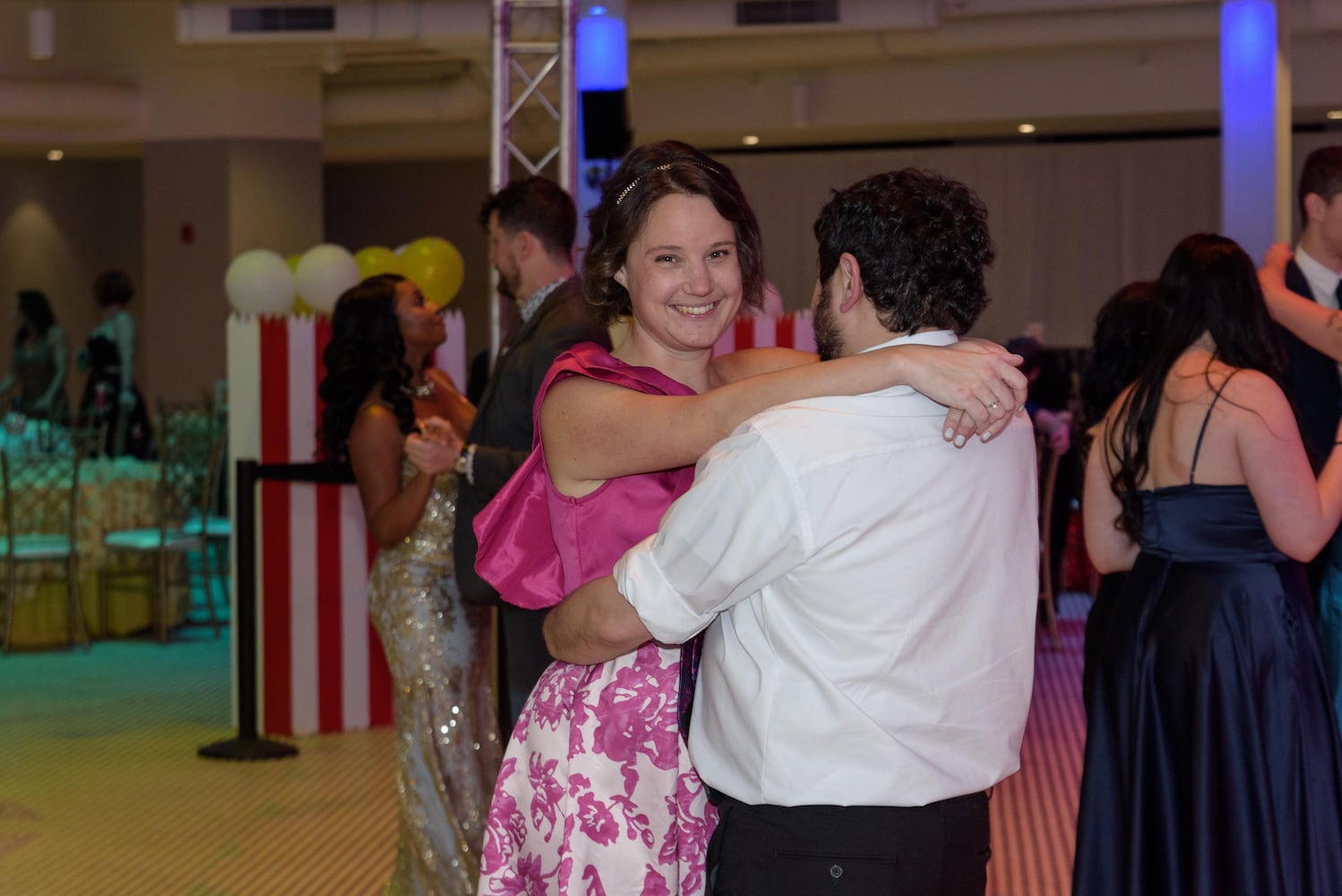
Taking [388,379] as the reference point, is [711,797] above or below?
below

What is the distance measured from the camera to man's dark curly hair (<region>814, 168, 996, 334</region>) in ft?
5.10

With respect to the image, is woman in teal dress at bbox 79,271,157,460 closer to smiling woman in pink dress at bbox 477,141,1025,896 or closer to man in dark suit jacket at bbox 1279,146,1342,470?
man in dark suit jacket at bbox 1279,146,1342,470

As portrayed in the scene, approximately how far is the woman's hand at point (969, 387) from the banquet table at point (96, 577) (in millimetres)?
6849

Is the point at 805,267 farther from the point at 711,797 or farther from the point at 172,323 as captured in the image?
the point at 711,797

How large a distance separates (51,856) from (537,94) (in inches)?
116

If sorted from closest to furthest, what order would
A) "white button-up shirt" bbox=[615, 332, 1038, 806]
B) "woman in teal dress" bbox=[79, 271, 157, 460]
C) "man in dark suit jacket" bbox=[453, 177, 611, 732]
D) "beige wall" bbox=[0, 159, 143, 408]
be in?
"white button-up shirt" bbox=[615, 332, 1038, 806], "man in dark suit jacket" bbox=[453, 177, 611, 732], "woman in teal dress" bbox=[79, 271, 157, 460], "beige wall" bbox=[0, 159, 143, 408]

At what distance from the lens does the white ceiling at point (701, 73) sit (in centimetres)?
915

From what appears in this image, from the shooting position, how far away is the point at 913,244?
5.08 feet

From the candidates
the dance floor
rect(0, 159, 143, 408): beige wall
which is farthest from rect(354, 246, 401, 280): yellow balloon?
rect(0, 159, 143, 408): beige wall

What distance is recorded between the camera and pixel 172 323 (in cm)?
1273

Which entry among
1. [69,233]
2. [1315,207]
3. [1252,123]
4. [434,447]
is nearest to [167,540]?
[434,447]

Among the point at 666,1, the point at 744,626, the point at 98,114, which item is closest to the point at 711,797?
the point at 744,626

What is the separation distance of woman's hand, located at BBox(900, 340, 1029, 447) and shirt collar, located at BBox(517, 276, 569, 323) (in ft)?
6.06

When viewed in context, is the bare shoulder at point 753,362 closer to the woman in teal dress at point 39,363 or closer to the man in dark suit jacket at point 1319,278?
the man in dark suit jacket at point 1319,278
